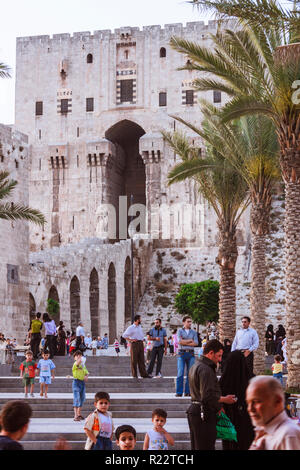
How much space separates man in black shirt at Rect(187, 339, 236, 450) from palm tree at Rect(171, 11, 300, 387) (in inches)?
260

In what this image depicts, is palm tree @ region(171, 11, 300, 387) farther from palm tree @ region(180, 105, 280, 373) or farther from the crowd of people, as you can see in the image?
palm tree @ region(180, 105, 280, 373)

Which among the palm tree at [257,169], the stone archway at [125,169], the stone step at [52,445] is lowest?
the stone step at [52,445]

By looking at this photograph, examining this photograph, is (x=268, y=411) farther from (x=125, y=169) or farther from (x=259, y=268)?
(x=125, y=169)

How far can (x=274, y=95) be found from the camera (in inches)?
557

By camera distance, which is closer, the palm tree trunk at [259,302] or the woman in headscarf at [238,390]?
the woman in headscarf at [238,390]

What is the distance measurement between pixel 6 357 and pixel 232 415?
13910mm

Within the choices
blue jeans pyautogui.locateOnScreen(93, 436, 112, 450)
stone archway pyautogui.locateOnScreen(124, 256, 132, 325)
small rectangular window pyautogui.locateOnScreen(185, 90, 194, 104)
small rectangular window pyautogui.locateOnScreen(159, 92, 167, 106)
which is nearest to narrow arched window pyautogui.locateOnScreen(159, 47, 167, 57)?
small rectangular window pyautogui.locateOnScreen(159, 92, 167, 106)

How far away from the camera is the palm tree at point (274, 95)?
13664mm

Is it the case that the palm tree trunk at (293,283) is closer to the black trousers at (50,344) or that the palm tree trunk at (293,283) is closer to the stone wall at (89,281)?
the black trousers at (50,344)

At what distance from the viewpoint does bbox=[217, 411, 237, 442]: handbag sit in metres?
7.02

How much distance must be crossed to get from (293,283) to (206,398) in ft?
24.4

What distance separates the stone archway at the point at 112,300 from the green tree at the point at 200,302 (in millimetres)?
5138

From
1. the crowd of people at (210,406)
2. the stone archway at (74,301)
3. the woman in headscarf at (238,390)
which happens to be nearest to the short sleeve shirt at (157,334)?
the crowd of people at (210,406)

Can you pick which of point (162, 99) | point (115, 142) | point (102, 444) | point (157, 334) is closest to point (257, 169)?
point (157, 334)
